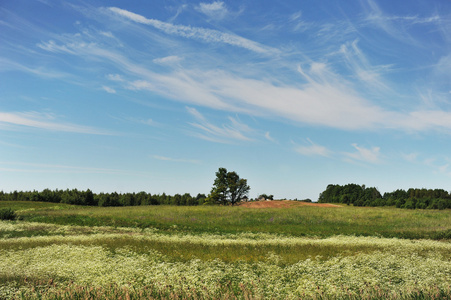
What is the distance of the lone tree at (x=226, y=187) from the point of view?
86.3 metres

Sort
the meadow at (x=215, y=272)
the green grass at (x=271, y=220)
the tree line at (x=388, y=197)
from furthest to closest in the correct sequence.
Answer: the tree line at (x=388, y=197) < the green grass at (x=271, y=220) < the meadow at (x=215, y=272)

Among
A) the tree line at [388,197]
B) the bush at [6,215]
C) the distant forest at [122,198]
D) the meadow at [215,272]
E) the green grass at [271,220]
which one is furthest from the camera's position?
the distant forest at [122,198]

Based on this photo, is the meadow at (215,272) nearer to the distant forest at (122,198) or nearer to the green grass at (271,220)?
the green grass at (271,220)

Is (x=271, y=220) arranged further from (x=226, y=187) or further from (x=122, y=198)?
(x=122, y=198)

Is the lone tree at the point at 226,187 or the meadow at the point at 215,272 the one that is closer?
the meadow at the point at 215,272

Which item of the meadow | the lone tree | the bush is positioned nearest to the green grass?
the bush

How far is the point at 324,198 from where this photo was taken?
145000 millimetres

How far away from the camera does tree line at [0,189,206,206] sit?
3740 inches

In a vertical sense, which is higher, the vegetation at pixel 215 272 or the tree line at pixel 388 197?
the tree line at pixel 388 197

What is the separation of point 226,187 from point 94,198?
41520 mm

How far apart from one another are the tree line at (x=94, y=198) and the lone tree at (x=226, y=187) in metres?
8.72

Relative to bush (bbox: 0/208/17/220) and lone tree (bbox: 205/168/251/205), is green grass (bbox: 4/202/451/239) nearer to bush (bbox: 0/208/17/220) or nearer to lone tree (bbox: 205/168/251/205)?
bush (bbox: 0/208/17/220)

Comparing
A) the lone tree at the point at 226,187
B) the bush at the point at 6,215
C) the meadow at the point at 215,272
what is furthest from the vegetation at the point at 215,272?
the lone tree at the point at 226,187

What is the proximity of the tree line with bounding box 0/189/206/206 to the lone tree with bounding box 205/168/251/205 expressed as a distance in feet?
28.6
